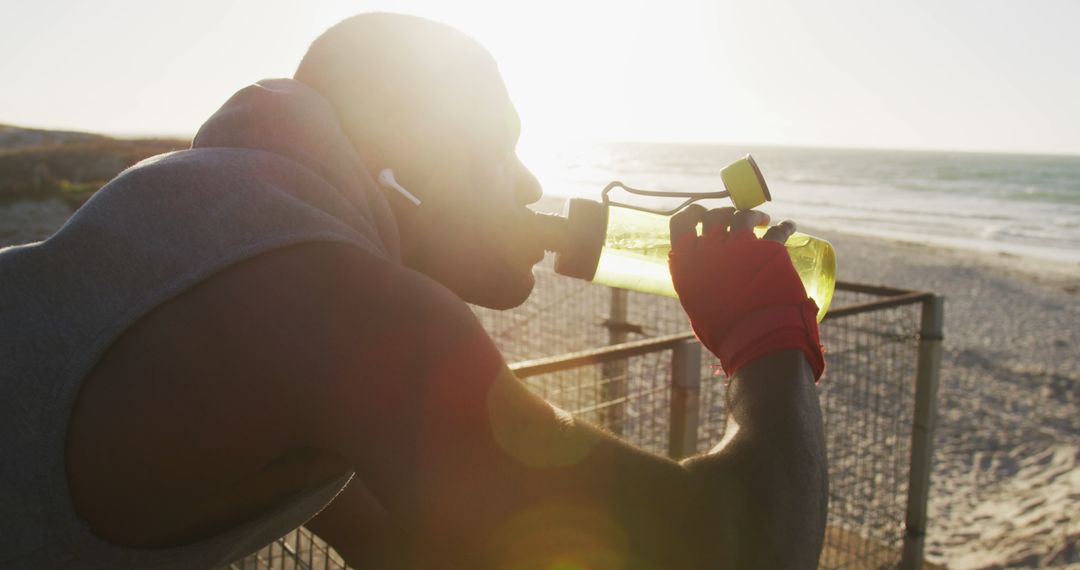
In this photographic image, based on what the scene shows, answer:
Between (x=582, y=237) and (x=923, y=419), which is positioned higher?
(x=582, y=237)

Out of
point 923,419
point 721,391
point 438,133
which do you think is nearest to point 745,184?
point 438,133

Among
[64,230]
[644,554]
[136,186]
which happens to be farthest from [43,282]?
[644,554]

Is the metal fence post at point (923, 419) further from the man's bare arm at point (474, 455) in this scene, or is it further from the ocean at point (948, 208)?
the ocean at point (948, 208)

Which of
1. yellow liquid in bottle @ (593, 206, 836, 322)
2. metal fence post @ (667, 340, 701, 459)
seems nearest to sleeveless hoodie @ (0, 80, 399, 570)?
yellow liquid in bottle @ (593, 206, 836, 322)

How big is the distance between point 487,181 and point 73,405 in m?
0.97

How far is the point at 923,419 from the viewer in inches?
169

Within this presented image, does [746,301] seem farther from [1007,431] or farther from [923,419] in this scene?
[1007,431]

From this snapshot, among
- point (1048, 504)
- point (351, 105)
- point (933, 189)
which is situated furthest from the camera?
point (933, 189)

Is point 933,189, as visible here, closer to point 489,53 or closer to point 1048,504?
point 1048,504

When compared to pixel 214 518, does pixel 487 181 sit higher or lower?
higher

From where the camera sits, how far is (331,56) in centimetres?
170

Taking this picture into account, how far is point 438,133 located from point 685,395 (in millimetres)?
1733

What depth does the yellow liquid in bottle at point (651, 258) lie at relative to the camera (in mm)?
2580

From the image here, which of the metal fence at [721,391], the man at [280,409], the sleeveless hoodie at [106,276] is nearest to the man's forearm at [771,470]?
the man at [280,409]
